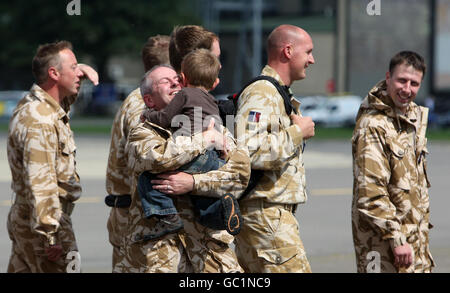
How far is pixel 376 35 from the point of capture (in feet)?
184

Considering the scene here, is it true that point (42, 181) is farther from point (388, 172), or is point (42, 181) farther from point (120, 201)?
point (388, 172)

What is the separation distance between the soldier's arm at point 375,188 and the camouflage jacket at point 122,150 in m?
1.40

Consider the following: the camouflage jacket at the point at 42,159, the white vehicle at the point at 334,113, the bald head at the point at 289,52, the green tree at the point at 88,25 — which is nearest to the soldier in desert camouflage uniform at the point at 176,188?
the camouflage jacket at the point at 42,159

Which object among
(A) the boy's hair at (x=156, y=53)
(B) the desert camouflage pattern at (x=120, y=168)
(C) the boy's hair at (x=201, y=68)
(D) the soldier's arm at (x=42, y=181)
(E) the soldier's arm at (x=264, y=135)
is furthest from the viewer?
(A) the boy's hair at (x=156, y=53)

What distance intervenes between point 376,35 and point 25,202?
52.4 metres

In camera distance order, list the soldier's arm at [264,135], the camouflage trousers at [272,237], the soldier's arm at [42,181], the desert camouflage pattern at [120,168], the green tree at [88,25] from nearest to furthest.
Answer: the soldier's arm at [264,135] < the camouflage trousers at [272,237] < the soldier's arm at [42,181] < the desert camouflage pattern at [120,168] < the green tree at [88,25]

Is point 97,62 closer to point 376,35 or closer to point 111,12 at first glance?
point 111,12

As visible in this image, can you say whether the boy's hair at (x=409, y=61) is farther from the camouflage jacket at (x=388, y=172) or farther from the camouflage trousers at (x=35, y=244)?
the camouflage trousers at (x=35, y=244)

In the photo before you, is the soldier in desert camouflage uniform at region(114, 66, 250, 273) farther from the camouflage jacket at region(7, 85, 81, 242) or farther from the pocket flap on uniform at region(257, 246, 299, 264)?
the camouflage jacket at region(7, 85, 81, 242)

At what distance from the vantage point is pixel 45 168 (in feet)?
17.0

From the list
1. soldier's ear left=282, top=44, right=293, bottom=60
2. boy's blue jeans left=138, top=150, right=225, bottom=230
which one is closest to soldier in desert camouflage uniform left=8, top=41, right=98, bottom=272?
boy's blue jeans left=138, top=150, right=225, bottom=230

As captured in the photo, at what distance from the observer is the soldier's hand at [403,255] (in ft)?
17.6

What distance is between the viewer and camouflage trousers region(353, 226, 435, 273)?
215 inches
